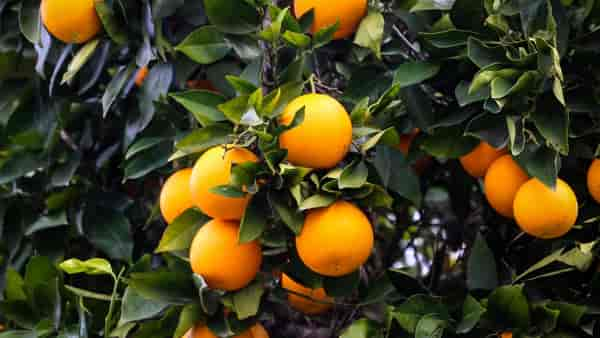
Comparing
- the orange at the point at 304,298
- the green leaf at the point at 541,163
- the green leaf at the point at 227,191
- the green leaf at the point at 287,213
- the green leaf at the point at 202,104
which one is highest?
the green leaf at the point at 202,104

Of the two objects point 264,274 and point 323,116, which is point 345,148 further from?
point 264,274

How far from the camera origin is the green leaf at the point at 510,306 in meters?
1.48

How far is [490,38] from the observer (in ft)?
5.25

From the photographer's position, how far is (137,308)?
1549 millimetres

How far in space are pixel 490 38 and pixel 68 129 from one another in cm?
101

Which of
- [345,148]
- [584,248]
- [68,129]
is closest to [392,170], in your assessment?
[345,148]

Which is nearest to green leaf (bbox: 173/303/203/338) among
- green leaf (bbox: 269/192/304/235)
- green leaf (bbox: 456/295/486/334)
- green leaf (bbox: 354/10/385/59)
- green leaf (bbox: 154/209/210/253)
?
green leaf (bbox: 154/209/210/253)

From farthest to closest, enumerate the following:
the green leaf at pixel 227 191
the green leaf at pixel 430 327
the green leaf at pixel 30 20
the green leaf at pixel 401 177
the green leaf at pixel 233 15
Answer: the green leaf at pixel 30 20 < the green leaf at pixel 401 177 < the green leaf at pixel 233 15 < the green leaf at pixel 430 327 < the green leaf at pixel 227 191

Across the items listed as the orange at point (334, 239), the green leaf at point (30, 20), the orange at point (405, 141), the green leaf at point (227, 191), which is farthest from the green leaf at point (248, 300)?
the green leaf at point (30, 20)

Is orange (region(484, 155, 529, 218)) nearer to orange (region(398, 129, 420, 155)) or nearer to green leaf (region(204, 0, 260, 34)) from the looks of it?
orange (region(398, 129, 420, 155))

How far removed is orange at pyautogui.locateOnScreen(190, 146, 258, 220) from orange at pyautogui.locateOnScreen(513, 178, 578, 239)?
1.55 ft

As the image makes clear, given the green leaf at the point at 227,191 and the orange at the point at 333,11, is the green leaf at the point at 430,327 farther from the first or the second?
the orange at the point at 333,11

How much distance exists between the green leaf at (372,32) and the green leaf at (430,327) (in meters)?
0.47

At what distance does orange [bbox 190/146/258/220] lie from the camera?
→ 1.41 m
